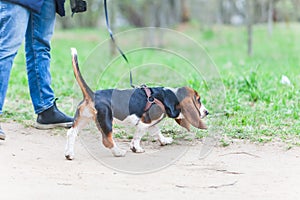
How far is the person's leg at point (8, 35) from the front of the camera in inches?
182

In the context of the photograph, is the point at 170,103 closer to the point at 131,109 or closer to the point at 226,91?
the point at 131,109

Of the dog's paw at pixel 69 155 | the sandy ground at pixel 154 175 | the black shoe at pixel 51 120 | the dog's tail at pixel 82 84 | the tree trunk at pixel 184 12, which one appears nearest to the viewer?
the sandy ground at pixel 154 175

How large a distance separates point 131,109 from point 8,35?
3.86ft

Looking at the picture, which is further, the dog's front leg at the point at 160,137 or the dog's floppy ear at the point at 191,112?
the dog's front leg at the point at 160,137

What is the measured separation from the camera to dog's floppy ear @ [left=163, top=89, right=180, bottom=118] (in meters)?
4.33

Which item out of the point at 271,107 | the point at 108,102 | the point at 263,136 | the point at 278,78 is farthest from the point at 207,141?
the point at 278,78

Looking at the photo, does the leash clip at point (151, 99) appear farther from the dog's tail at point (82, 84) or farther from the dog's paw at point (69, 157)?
the dog's paw at point (69, 157)

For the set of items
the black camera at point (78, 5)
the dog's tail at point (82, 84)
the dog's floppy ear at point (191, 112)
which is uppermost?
the black camera at point (78, 5)

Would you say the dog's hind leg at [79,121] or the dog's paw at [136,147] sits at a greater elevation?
the dog's hind leg at [79,121]

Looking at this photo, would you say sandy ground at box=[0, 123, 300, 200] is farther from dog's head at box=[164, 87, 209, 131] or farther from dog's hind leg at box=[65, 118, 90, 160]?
dog's head at box=[164, 87, 209, 131]

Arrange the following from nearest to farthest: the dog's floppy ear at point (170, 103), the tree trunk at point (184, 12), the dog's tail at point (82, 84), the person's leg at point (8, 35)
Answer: the dog's tail at point (82, 84) < the dog's floppy ear at point (170, 103) < the person's leg at point (8, 35) < the tree trunk at point (184, 12)

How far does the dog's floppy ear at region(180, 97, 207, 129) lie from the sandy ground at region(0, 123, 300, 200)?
222mm

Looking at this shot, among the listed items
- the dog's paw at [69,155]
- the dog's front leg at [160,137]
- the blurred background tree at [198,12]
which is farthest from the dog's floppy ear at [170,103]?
the blurred background tree at [198,12]

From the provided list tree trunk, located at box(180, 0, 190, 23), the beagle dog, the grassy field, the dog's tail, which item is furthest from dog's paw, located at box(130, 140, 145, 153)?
tree trunk, located at box(180, 0, 190, 23)
